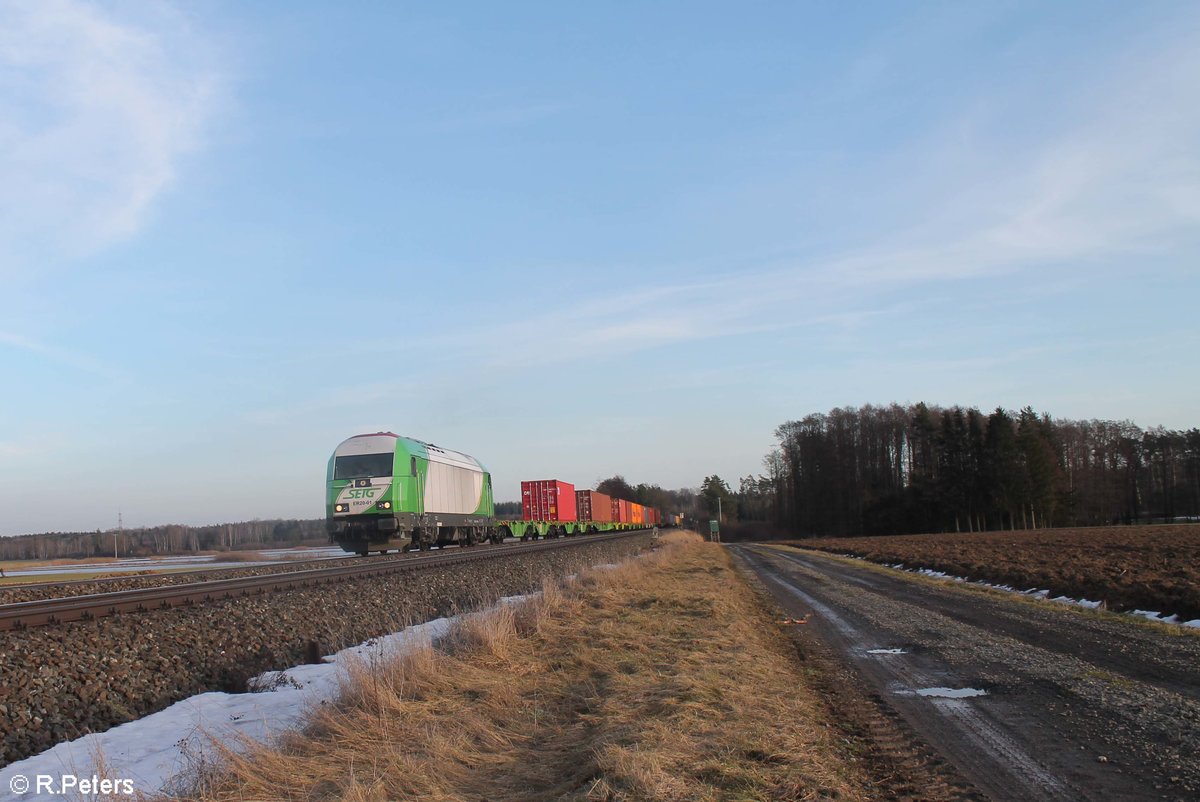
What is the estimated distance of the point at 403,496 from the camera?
1051 inches

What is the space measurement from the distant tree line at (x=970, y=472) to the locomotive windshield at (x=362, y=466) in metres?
68.2

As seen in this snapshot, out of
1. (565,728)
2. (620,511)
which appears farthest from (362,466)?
(620,511)

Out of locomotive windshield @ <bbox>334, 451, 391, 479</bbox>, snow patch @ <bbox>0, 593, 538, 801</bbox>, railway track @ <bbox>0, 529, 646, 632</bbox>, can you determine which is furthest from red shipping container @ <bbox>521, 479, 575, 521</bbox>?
snow patch @ <bbox>0, 593, 538, 801</bbox>

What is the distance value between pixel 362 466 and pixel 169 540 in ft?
332

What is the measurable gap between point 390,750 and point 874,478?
334 ft

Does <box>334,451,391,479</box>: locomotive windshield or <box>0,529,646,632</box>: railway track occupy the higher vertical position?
<box>334,451,391,479</box>: locomotive windshield

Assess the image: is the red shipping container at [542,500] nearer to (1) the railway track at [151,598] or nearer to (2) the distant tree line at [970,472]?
(1) the railway track at [151,598]

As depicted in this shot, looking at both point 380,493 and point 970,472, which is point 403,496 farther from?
point 970,472

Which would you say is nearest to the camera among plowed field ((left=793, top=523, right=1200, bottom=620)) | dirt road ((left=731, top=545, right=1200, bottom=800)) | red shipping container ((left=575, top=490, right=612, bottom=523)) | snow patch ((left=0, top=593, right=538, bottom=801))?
dirt road ((left=731, top=545, right=1200, bottom=800))

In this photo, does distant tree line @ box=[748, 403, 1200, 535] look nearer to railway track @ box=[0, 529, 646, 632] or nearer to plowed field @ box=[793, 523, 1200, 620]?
plowed field @ box=[793, 523, 1200, 620]

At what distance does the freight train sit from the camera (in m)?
26.2

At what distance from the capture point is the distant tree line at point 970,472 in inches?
3071

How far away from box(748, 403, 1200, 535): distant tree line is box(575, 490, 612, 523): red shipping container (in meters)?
35.5

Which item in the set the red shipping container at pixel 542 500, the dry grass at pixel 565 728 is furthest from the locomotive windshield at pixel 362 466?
the red shipping container at pixel 542 500
